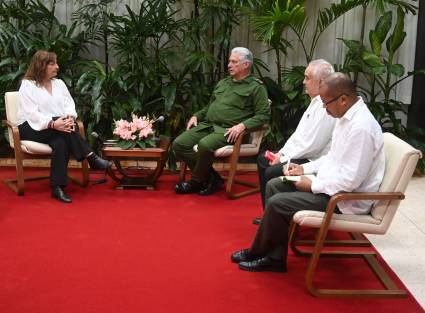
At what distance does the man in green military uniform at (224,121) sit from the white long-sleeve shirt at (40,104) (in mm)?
1103

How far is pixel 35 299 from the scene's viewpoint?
3221mm

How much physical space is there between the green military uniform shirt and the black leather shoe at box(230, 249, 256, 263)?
5.37 ft

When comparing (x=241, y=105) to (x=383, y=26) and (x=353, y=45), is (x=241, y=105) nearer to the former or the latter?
(x=353, y=45)

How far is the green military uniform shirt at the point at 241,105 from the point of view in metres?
5.25

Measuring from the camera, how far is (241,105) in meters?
5.30

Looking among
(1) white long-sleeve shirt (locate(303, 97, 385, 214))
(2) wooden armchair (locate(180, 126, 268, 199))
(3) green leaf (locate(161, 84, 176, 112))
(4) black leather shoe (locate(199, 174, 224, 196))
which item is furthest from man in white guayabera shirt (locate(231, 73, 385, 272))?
(3) green leaf (locate(161, 84, 176, 112))

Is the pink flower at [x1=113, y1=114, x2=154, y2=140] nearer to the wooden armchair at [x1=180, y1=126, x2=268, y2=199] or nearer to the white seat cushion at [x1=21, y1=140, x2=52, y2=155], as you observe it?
the wooden armchair at [x1=180, y1=126, x2=268, y2=199]

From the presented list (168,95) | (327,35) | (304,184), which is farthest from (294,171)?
(327,35)

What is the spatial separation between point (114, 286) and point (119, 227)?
106cm

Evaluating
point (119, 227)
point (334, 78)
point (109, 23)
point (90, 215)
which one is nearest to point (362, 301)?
point (334, 78)

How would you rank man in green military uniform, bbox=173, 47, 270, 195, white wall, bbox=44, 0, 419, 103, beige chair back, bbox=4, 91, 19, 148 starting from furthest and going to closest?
white wall, bbox=44, 0, 419, 103 → beige chair back, bbox=4, 91, 19, 148 → man in green military uniform, bbox=173, 47, 270, 195

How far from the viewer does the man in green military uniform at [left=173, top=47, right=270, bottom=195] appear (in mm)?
5160

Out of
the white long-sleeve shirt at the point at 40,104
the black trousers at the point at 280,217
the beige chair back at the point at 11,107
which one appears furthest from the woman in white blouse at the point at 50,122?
the black trousers at the point at 280,217

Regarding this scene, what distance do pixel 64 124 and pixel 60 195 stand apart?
0.60m
